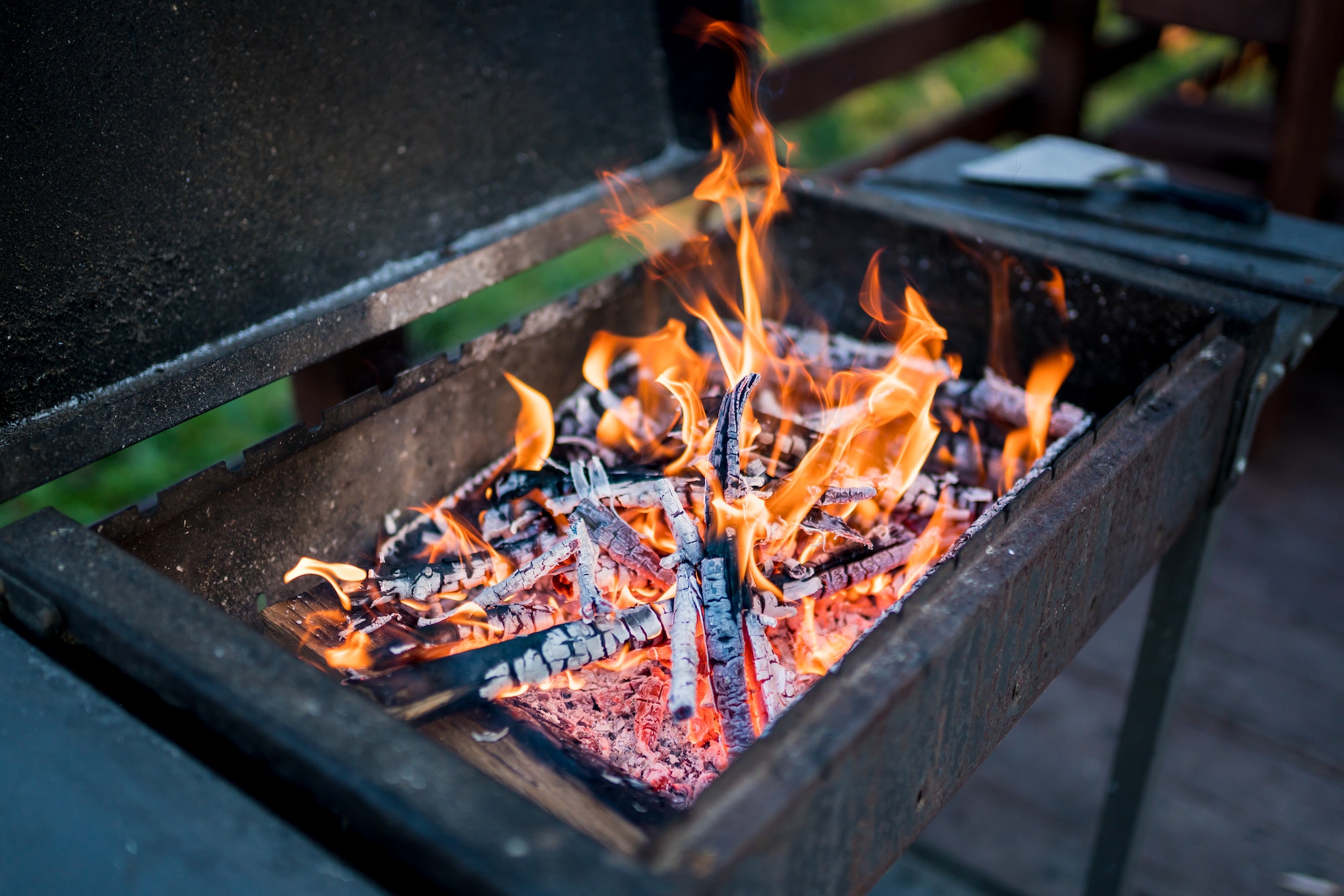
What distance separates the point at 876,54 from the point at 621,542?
2.17 m

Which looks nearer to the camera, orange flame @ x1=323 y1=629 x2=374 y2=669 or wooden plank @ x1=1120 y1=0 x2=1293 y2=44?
orange flame @ x1=323 y1=629 x2=374 y2=669

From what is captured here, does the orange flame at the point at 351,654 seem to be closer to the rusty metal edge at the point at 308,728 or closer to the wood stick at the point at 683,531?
the rusty metal edge at the point at 308,728

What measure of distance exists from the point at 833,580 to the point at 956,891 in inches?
46.9

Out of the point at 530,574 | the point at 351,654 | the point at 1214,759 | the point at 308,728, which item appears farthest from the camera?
the point at 1214,759

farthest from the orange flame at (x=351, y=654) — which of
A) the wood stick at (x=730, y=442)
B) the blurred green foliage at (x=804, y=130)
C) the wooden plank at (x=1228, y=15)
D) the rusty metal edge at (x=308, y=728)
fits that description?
the wooden plank at (x=1228, y=15)

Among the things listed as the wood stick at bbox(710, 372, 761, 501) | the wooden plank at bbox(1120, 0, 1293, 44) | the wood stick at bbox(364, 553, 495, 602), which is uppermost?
the wooden plank at bbox(1120, 0, 1293, 44)

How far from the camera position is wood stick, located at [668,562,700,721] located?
102 cm

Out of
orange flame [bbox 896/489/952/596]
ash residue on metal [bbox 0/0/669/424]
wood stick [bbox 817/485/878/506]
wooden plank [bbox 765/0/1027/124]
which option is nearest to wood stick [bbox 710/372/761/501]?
wood stick [bbox 817/485/878/506]

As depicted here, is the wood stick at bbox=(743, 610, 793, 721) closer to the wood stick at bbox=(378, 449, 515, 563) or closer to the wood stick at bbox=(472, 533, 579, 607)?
the wood stick at bbox=(472, 533, 579, 607)

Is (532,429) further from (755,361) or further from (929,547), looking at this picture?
(929,547)

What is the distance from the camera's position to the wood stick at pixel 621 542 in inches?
49.6

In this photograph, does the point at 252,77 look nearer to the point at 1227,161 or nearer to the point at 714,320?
the point at 714,320

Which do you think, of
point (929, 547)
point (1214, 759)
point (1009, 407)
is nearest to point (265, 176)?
point (929, 547)

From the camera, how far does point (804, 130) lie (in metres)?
4.90
